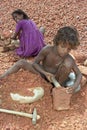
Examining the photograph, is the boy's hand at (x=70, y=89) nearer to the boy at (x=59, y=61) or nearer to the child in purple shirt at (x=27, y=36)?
the boy at (x=59, y=61)

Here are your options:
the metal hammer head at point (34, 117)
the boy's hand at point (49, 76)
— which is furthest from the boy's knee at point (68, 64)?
the metal hammer head at point (34, 117)

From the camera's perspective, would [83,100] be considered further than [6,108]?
Yes

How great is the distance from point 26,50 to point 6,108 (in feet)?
5.77

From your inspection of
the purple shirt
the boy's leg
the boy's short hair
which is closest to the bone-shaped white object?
the boy's leg

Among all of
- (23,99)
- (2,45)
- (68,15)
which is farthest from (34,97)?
(68,15)

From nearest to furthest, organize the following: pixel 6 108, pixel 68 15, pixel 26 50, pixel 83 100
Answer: pixel 6 108 < pixel 83 100 < pixel 26 50 < pixel 68 15

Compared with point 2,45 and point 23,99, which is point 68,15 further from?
point 23,99

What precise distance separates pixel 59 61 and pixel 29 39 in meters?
1.60

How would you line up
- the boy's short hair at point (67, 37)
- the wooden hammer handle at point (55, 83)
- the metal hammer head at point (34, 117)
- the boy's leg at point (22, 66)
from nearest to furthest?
the metal hammer head at point (34, 117) < the boy's short hair at point (67, 37) < the wooden hammer handle at point (55, 83) < the boy's leg at point (22, 66)

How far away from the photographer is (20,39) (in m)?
5.65

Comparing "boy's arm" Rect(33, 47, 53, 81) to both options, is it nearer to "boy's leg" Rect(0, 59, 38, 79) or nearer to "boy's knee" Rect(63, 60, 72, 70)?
"boy's leg" Rect(0, 59, 38, 79)

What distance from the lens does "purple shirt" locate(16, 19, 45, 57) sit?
5492 mm

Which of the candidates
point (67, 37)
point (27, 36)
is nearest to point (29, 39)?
point (27, 36)

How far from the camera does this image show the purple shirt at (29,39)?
216 inches
